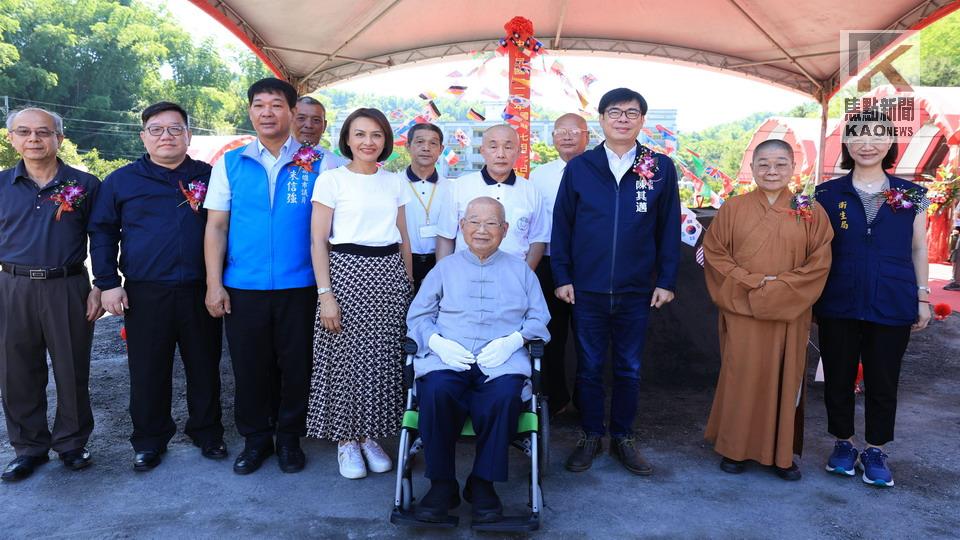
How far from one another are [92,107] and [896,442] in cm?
4049

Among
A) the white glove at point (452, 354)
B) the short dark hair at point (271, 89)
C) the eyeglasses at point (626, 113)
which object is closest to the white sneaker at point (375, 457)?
the white glove at point (452, 354)

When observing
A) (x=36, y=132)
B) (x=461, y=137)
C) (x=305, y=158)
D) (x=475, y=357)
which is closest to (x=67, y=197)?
(x=36, y=132)

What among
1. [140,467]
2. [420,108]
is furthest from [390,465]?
[420,108]

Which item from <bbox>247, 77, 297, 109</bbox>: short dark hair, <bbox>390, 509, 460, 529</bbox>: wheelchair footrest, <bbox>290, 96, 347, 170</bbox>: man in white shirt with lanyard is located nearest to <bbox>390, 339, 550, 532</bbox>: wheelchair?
<bbox>390, 509, 460, 529</bbox>: wheelchair footrest

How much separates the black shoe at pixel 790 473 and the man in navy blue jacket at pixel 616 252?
599 millimetres

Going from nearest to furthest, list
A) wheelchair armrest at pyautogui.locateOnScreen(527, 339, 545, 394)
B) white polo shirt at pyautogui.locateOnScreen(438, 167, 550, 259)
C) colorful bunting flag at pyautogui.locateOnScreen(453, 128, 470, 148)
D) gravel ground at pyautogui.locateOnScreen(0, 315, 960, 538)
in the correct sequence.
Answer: gravel ground at pyautogui.locateOnScreen(0, 315, 960, 538), wheelchair armrest at pyautogui.locateOnScreen(527, 339, 545, 394), white polo shirt at pyautogui.locateOnScreen(438, 167, 550, 259), colorful bunting flag at pyautogui.locateOnScreen(453, 128, 470, 148)

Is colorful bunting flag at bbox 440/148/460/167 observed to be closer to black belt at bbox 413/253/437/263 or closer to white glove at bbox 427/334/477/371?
black belt at bbox 413/253/437/263

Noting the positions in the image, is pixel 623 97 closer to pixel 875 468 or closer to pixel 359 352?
pixel 359 352

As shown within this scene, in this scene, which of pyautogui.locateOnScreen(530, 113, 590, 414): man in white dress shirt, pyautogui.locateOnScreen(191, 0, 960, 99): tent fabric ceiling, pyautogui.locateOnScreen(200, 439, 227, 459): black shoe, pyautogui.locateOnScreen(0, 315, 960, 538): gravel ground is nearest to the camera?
pyautogui.locateOnScreen(0, 315, 960, 538): gravel ground

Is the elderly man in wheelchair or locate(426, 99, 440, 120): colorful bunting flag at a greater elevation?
locate(426, 99, 440, 120): colorful bunting flag

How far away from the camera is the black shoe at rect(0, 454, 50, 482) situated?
2891 millimetres

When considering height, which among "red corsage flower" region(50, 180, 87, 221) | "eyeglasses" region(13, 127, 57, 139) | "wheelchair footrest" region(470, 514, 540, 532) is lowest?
"wheelchair footrest" region(470, 514, 540, 532)

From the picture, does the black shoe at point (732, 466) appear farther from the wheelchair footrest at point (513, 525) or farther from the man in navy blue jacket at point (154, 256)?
the man in navy blue jacket at point (154, 256)

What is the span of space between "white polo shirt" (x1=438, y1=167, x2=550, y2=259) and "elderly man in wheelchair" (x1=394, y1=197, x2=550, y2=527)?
0.43 meters
